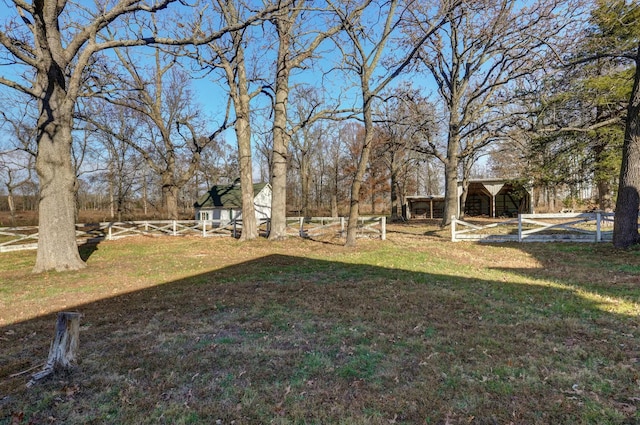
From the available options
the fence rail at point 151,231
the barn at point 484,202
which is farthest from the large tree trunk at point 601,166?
the fence rail at point 151,231

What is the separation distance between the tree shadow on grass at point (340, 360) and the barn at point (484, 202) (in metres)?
26.2

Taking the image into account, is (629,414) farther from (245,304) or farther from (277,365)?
(245,304)

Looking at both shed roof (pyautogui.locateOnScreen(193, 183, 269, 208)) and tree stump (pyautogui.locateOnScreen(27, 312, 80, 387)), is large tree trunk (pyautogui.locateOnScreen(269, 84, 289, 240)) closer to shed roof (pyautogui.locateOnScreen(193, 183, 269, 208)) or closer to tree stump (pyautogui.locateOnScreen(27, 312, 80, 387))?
tree stump (pyautogui.locateOnScreen(27, 312, 80, 387))

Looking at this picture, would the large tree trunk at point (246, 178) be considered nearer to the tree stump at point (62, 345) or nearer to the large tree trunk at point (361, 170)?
the large tree trunk at point (361, 170)

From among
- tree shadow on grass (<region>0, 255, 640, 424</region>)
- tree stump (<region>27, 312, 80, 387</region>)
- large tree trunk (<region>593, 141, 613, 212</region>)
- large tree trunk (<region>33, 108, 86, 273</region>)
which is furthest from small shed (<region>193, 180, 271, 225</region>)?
tree stump (<region>27, 312, 80, 387</region>)

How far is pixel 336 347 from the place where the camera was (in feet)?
12.8

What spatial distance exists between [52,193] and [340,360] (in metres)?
9.10

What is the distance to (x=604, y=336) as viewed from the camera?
13.0 feet

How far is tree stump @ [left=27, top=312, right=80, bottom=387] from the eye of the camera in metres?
3.33

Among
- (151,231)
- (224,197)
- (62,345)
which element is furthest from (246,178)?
(224,197)

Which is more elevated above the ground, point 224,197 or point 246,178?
point 246,178

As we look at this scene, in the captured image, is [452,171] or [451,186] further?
[451,186]

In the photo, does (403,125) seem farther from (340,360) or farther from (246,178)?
(340,360)

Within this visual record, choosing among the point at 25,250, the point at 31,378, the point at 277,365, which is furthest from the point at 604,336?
the point at 25,250
